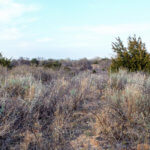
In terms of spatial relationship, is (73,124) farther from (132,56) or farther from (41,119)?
(132,56)

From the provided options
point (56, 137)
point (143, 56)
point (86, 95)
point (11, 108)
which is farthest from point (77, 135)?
point (143, 56)

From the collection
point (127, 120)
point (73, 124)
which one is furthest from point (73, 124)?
point (127, 120)

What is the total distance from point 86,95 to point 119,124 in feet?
8.67

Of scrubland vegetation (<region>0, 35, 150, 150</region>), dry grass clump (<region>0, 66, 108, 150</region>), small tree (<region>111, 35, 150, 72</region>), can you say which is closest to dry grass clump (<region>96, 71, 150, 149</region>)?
scrubland vegetation (<region>0, 35, 150, 150</region>)

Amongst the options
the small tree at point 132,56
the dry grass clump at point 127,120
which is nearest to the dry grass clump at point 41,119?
the dry grass clump at point 127,120

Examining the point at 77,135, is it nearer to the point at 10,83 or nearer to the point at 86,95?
the point at 86,95

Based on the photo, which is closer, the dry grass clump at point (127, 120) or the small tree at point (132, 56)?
the dry grass clump at point (127, 120)

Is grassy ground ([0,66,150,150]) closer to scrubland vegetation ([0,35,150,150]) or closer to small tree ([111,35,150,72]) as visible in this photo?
scrubland vegetation ([0,35,150,150])

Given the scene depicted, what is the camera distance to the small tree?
12122mm

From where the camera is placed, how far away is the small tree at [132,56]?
39.8 ft

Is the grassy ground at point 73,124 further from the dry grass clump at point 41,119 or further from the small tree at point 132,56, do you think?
the small tree at point 132,56

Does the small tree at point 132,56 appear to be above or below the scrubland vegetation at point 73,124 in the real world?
above

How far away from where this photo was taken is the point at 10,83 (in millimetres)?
6285

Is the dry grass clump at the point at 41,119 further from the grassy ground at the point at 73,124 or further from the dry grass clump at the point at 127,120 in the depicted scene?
the dry grass clump at the point at 127,120
